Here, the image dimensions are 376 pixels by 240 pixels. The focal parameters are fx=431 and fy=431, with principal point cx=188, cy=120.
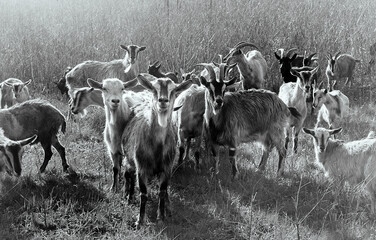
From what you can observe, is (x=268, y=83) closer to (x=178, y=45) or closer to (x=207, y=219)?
(x=178, y=45)

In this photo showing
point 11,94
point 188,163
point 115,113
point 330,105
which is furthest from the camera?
point 11,94

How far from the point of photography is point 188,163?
6203mm

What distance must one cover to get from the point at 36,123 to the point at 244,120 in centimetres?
281

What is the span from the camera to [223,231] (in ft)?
14.2

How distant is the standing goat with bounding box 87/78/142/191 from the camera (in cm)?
494

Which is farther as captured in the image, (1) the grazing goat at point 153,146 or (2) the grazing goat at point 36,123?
(2) the grazing goat at point 36,123

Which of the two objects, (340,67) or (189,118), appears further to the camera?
(340,67)

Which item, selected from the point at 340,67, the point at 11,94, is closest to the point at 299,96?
the point at 340,67

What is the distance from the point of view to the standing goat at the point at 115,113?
4.94m

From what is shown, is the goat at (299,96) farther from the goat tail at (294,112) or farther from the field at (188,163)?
the field at (188,163)

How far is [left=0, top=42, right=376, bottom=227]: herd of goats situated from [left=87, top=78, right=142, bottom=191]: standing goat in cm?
1

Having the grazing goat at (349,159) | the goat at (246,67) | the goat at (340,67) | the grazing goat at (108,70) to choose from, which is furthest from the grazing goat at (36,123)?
the goat at (340,67)

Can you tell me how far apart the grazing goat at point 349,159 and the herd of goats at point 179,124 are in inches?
0.5

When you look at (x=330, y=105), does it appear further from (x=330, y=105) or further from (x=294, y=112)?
(x=294, y=112)
